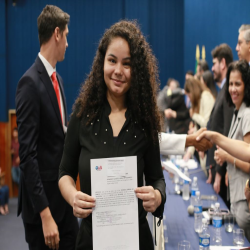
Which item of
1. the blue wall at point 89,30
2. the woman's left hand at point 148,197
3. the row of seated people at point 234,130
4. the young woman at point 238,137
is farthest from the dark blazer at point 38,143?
the blue wall at point 89,30

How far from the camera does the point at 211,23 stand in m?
7.16

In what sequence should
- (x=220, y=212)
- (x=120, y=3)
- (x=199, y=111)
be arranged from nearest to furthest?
(x=220, y=212) → (x=199, y=111) → (x=120, y=3)

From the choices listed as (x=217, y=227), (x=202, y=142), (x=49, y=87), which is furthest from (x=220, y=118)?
(x=49, y=87)

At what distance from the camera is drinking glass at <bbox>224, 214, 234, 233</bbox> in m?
2.59

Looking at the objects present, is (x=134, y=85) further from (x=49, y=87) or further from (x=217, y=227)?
(x=217, y=227)

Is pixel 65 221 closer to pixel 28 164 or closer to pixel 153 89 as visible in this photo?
pixel 28 164

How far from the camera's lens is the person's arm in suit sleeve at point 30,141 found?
2.00 m

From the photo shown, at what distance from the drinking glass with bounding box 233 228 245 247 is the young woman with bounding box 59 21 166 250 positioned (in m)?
1.02

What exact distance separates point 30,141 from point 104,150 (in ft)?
2.28

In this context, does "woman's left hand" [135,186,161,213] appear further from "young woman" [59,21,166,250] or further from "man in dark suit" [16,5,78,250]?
"man in dark suit" [16,5,78,250]

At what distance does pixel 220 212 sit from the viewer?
9.32 ft

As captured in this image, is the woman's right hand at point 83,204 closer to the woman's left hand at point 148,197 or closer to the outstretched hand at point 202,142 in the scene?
the woman's left hand at point 148,197

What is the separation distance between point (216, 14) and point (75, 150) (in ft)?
19.7

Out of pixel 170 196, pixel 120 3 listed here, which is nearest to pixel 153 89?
pixel 170 196
